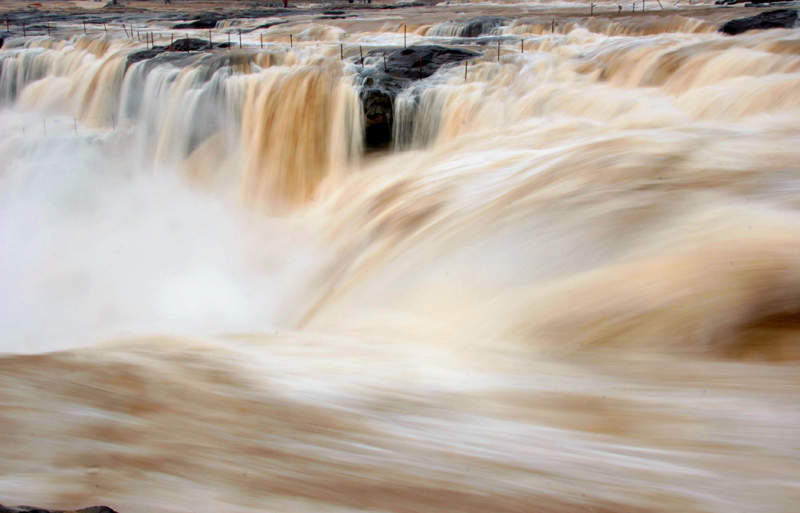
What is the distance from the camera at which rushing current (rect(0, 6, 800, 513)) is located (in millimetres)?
2680

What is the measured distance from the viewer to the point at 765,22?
9422 millimetres

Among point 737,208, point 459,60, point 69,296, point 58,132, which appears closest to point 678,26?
point 459,60

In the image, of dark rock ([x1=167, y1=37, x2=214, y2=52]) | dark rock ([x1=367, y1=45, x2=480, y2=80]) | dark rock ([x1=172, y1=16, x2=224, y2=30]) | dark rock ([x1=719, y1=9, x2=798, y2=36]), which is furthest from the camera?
dark rock ([x1=172, y1=16, x2=224, y2=30])

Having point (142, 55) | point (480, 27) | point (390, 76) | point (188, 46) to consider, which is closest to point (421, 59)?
point (390, 76)

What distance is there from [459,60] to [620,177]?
4981 millimetres

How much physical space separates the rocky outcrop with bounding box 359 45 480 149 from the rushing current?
0.50ft

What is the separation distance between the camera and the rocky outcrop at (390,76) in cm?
854

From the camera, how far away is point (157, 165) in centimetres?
1020

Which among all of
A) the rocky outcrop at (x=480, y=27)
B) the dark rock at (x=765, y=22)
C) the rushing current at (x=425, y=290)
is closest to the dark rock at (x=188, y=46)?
the rushing current at (x=425, y=290)

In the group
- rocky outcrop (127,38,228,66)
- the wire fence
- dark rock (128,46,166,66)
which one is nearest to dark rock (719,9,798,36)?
rocky outcrop (127,38,228,66)

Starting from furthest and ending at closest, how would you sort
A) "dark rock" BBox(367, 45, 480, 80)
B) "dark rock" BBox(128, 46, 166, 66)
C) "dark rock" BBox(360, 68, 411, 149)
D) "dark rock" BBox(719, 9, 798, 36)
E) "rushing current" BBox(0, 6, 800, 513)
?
1. "dark rock" BBox(128, 46, 166, 66)
2. "dark rock" BBox(367, 45, 480, 80)
3. "dark rock" BBox(719, 9, 798, 36)
4. "dark rock" BBox(360, 68, 411, 149)
5. "rushing current" BBox(0, 6, 800, 513)

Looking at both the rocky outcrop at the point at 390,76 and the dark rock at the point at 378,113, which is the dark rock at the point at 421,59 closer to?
the rocky outcrop at the point at 390,76

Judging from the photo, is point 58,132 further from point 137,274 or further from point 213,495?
point 213,495

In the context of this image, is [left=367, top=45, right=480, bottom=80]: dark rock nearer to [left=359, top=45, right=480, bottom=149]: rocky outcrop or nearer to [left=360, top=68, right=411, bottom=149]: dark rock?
[left=359, top=45, right=480, bottom=149]: rocky outcrop
